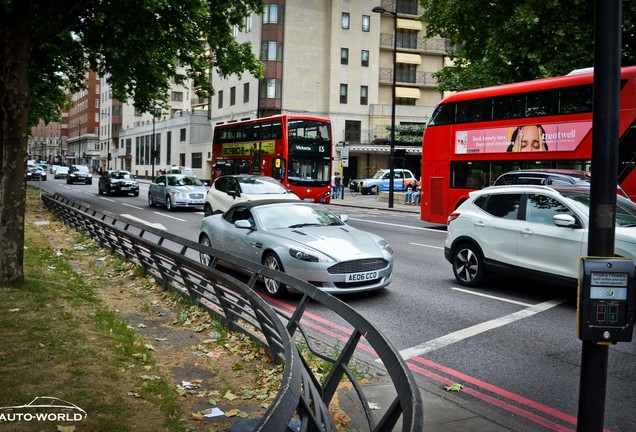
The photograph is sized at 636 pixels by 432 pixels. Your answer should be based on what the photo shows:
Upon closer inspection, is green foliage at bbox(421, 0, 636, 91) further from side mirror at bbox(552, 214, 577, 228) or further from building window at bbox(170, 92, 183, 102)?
building window at bbox(170, 92, 183, 102)

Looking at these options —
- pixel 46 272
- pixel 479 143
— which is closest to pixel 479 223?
pixel 46 272

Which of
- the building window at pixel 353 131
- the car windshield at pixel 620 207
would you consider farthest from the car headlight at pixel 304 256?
the building window at pixel 353 131

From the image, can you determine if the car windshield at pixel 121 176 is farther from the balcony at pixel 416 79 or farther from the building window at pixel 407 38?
the building window at pixel 407 38

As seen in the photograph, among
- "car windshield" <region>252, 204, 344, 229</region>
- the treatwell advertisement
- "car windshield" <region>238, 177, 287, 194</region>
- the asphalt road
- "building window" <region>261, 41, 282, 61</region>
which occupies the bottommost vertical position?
the asphalt road

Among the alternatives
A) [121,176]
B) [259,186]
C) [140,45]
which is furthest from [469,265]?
[121,176]

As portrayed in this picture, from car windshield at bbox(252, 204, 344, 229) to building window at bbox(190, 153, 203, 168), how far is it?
180 ft

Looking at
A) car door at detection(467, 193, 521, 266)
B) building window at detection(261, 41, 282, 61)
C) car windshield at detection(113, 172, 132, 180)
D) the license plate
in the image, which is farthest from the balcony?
the license plate

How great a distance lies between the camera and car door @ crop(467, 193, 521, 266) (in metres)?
9.00

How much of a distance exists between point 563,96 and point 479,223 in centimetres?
751

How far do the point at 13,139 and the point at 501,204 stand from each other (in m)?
7.26

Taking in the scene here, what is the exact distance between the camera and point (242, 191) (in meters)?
18.1

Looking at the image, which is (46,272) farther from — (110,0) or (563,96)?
(563,96)

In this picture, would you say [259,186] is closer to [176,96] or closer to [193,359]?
[193,359]

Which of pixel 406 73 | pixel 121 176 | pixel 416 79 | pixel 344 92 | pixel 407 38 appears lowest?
pixel 121 176
